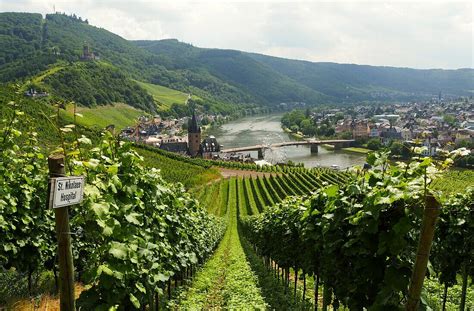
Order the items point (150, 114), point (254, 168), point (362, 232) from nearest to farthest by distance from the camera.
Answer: point (362, 232), point (254, 168), point (150, 114)

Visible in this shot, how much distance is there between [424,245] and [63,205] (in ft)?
10.3

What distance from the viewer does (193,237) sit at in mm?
12102

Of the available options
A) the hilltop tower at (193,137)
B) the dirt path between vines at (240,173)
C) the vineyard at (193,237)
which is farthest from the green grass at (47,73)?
the vineyard at (193,237)

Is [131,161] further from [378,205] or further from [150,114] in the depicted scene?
[150,114]

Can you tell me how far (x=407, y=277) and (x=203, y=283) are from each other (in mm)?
9269

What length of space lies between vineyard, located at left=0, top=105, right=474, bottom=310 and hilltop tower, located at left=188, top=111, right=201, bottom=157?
315 ft

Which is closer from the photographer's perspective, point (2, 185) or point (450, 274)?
point (2, 185)

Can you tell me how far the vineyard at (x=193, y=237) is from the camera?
4148 mm

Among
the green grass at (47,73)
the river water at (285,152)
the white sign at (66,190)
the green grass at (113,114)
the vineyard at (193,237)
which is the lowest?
the river water at (285,152)

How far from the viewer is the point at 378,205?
4117 mm

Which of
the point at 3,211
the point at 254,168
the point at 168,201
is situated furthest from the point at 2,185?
the point at 254,168

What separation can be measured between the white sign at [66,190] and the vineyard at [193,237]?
0.34 m

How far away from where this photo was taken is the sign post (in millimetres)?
3381

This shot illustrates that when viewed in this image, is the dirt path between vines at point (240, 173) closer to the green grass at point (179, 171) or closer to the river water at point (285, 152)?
the green grass at point (179, 171)
